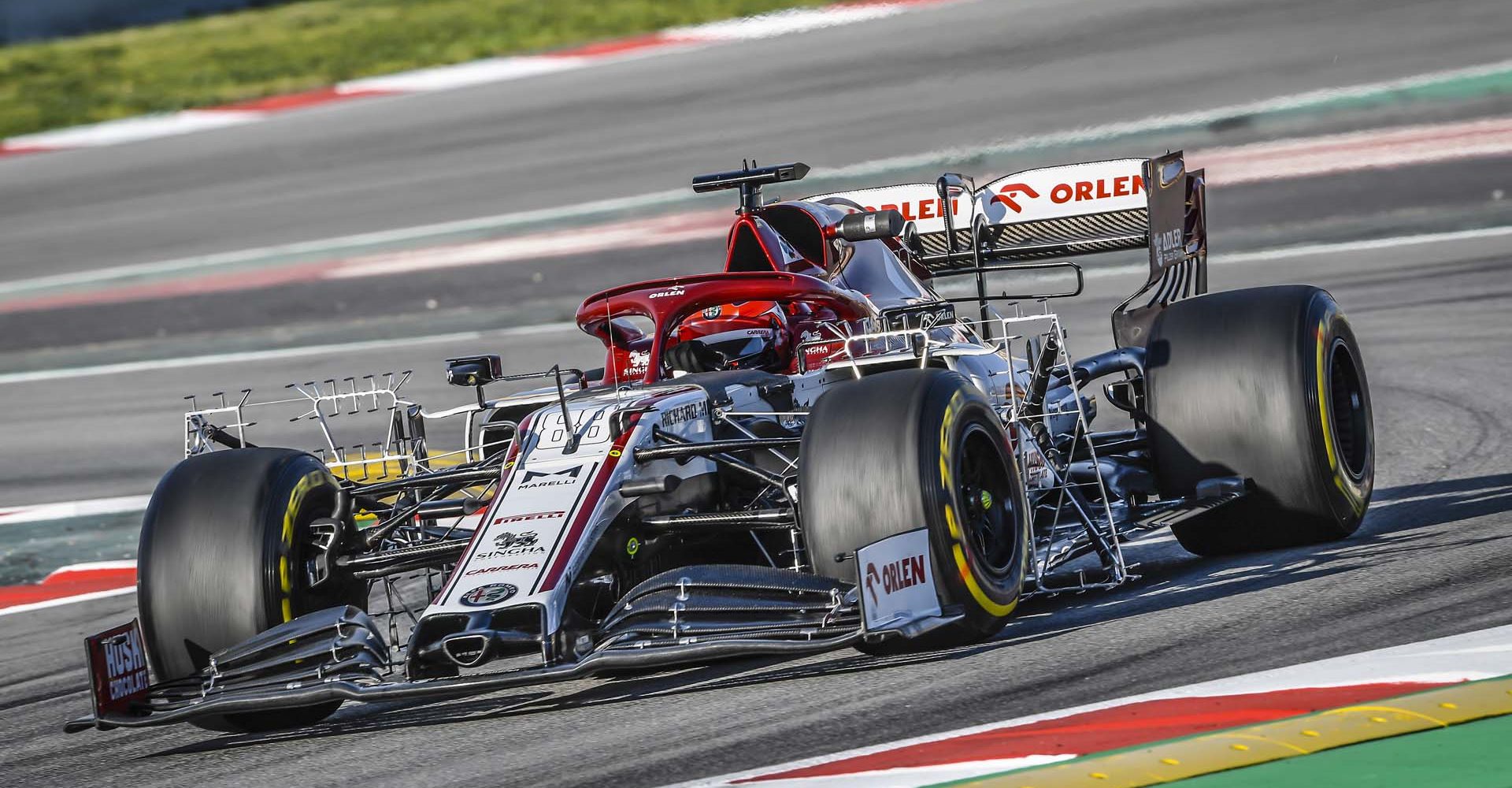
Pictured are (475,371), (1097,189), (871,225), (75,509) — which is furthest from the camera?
(75,509)

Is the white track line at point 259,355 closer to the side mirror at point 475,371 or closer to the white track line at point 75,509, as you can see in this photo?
the white track line at point 75,509

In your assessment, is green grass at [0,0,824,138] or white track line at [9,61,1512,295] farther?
green grass at [0,0,824,138]

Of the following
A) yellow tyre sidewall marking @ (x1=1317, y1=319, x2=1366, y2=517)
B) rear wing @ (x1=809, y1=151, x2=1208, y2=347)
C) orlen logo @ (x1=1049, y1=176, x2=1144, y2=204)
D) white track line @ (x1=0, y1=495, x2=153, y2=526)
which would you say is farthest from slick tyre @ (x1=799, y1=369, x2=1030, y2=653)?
white track line @ (x1=0, y1=495, x2=153, y2=526)

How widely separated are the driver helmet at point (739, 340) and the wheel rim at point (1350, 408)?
2432mm

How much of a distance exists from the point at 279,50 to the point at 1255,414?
18372 millimetres

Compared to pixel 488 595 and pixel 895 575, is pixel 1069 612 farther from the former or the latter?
pixel 488 595

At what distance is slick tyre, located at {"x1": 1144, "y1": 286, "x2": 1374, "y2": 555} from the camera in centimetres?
773

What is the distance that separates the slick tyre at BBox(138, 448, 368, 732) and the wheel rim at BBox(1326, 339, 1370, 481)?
14.5 feet

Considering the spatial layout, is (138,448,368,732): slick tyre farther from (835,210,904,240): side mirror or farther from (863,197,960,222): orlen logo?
(863,197,960,222): orlen logo

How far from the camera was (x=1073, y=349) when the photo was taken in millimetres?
12844

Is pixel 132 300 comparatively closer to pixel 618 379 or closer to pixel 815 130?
pixel 815 130

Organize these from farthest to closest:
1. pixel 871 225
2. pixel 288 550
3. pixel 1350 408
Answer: pixel 1350 408
pixel 871 225
pixel 288 550

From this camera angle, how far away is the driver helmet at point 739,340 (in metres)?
7.91

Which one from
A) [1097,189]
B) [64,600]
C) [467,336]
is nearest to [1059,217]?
[1097,189]
